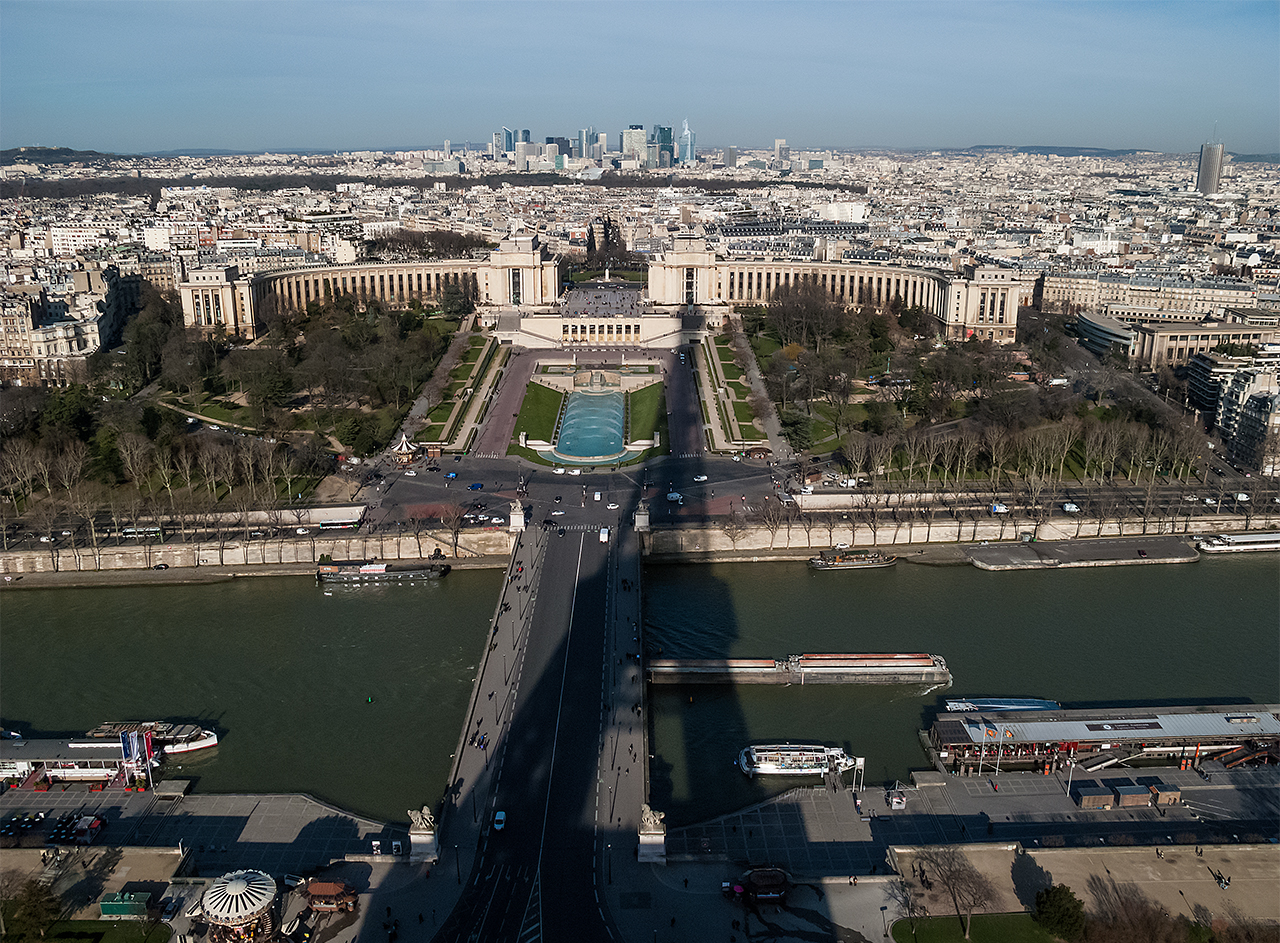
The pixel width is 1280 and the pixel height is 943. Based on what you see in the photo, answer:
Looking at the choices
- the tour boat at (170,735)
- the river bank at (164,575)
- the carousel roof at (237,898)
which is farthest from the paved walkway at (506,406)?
the carousel roof at (237,898)

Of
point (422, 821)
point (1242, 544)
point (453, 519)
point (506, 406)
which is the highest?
point (506, 406)

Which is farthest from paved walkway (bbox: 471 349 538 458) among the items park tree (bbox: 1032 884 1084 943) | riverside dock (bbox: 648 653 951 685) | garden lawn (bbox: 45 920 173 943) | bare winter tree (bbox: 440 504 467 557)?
park tree (bbox: 1032 884 1084 943)

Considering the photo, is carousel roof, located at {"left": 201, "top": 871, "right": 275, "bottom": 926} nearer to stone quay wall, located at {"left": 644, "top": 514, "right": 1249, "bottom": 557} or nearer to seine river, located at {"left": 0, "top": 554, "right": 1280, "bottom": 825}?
seine river, located at {"left": 0, "top": 554, "right": 1280, "bottom": 825}

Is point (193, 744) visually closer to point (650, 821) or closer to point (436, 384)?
point (650, 821)

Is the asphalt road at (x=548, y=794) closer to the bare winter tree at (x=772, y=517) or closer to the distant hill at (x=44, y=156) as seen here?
the bare winter tree at (x=772, y=517)

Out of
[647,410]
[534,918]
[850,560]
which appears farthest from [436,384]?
[534,918]
